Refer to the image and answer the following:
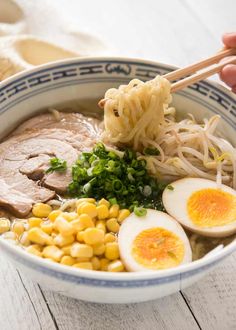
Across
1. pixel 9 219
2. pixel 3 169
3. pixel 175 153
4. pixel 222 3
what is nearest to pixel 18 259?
pixel 9 219

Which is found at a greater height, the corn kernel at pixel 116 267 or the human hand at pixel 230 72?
the human hand at pixel 230 72

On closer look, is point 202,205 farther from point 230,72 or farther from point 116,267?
point 230,72

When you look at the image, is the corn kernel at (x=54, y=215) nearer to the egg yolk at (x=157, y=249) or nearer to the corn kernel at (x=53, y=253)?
the corn kernel at (x=53, y=253)

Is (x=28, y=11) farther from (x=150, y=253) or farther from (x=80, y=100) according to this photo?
(x=150, y=253)

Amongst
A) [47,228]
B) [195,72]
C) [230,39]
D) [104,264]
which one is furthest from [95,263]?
[230,39]

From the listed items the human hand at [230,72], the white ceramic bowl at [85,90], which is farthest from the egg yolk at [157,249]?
the human hand at [230,72]

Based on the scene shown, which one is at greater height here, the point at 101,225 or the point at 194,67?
the point at 194,67
